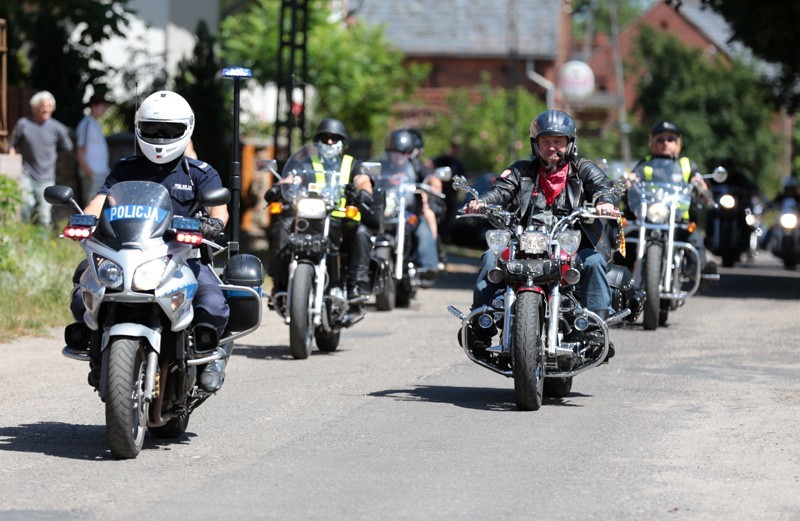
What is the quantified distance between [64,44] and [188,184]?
15655 millimetres

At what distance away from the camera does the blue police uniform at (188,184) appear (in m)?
8.34

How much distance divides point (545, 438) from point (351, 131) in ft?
92.1

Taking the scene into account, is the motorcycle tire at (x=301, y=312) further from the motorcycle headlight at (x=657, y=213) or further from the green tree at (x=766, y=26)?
the green tree at (x=766, y=26)

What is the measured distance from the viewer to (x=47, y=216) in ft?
60.0

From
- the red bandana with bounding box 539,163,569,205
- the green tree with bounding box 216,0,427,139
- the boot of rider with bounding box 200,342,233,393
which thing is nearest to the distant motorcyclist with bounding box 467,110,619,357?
the red bandana with bounding box 539,163,569,205

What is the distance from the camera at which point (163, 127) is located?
8477mm

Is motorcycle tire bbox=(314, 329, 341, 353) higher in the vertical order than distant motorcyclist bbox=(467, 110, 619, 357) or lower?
lower

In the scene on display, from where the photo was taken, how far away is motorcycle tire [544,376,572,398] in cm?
1039

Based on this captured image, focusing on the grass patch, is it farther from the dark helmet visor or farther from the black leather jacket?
the dark helmet visor

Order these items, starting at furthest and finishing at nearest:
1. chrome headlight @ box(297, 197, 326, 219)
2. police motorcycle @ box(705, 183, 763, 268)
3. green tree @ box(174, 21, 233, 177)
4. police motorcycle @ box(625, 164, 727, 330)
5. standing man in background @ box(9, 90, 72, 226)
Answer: police motorcycle @ box(705, 183, 763, 268)
green tree @ box(174, 21, 233, 177)
standing man in background @ box(9, 90, 72, 226)
police motorcycle @ box(625, 164, 727, 330)
chrome headlight @ box(297, 197, 326, 219)

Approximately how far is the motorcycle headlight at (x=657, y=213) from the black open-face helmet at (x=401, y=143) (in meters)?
3.31

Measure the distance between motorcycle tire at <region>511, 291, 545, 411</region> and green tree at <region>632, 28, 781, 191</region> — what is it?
6020 centimetres

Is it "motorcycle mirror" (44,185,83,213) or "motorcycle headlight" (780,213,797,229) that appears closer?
"motorcycle mirror" (44,185,83,213)

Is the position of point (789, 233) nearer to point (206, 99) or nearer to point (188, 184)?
point (206, 99)
